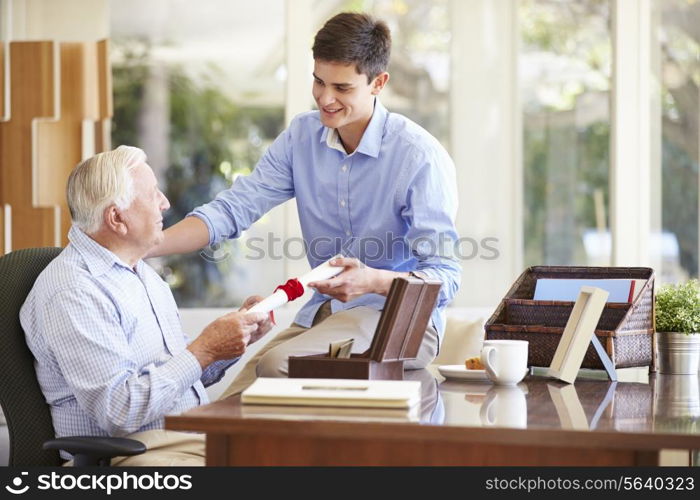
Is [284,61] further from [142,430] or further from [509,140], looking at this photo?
[142,430]

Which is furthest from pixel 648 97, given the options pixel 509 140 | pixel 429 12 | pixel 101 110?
pixel 101 110

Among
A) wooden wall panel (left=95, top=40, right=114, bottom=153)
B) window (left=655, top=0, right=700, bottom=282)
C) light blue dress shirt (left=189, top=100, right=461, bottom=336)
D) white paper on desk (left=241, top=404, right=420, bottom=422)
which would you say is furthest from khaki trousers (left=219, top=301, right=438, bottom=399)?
window (left=655, top=0, right=700, bottom=282)

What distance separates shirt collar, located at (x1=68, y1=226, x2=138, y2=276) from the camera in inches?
84.9

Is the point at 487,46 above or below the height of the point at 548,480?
above

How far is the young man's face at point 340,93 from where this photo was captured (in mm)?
2613

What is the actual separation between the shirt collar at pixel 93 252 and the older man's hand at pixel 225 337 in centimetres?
27

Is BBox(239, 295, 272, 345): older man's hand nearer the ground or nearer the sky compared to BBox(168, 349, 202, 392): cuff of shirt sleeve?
nearer the sky

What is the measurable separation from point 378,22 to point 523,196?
3.05m

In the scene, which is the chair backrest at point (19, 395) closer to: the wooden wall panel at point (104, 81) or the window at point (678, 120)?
the wooden wall panel at point (104, 81)

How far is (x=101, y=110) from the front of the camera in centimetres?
479

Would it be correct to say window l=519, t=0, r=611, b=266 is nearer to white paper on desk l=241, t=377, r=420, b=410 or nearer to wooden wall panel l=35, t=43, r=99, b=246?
wooden wall panel l=35, t=43, r=99, b=246

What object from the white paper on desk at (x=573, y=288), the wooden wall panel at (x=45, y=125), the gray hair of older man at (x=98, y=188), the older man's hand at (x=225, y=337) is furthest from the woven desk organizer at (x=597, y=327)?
the wooden wall panel at (x=45, y=125)

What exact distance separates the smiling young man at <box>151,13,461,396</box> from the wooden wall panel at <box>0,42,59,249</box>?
2009 millimetres

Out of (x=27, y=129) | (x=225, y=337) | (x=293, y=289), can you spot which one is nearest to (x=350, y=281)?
(x=293, y=289)
